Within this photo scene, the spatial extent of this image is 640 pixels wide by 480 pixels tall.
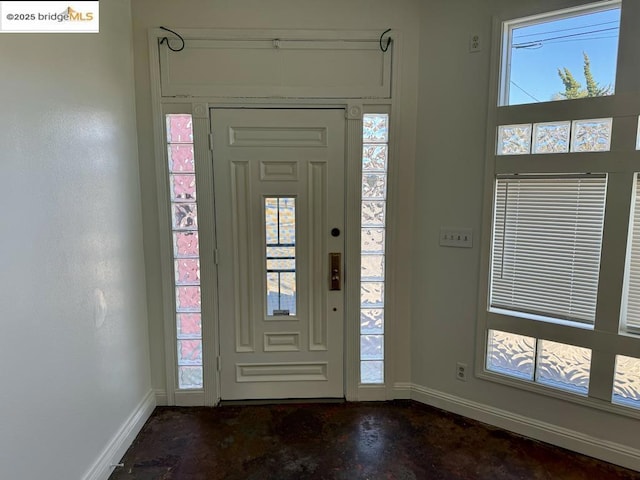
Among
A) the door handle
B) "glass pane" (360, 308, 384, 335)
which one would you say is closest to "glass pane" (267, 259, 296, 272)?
the door handle

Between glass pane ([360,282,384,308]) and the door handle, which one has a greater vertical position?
the door handle

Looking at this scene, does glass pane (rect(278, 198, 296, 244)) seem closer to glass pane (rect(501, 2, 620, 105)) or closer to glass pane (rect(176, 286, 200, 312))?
glass pane (rect(176, 286, 200, 312))

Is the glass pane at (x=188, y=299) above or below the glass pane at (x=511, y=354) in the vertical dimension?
above

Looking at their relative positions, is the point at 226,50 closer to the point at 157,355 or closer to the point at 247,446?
the point at 157,355

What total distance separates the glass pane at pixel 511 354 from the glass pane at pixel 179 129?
7.54 feet

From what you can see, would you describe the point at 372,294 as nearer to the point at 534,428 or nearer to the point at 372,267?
the point at 372,267

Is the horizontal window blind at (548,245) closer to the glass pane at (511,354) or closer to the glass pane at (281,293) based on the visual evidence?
the glass pane at (511,354)

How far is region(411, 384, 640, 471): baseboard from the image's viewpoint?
194 cm

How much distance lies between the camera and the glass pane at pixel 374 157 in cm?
240

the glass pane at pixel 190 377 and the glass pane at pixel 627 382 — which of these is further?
the glass pane at pixel 190 377

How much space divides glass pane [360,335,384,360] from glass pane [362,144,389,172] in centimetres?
115

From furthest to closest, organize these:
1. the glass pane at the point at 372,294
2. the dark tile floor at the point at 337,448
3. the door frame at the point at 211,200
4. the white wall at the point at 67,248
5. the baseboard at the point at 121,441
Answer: the glass pane at the point at 372,294 < the door frame at the point at 211,200 < the dark tile floor at the point at 337,448 < the baseboard at the point at 121,441 < the white wall at the point at 67,248

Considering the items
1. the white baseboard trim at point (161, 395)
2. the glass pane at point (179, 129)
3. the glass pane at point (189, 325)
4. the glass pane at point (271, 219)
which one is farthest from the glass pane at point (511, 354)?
the glass pane at point (179, 129)

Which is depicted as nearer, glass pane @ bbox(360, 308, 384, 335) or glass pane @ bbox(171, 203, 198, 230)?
glass pane @ bbox(171, 203, 198, 230)
